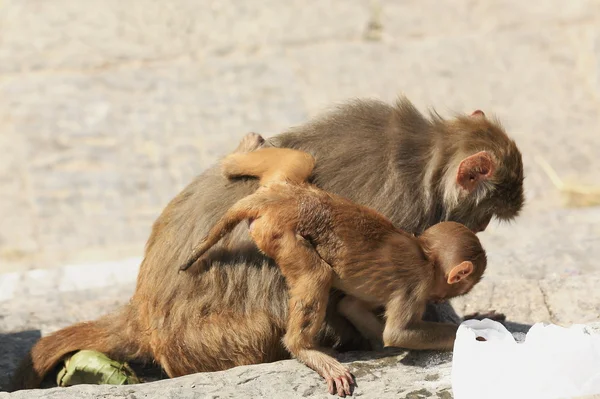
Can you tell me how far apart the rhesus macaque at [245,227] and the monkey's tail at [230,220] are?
6.3 inches

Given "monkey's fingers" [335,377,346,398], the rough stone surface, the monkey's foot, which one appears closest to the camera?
"monkey's fingers" [335,377,346,398]

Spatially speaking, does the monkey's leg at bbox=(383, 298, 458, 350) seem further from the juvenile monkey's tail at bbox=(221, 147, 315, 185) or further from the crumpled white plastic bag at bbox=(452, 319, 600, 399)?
the juvenile monkey's tail at bbox=(221, 147, 315, 185)

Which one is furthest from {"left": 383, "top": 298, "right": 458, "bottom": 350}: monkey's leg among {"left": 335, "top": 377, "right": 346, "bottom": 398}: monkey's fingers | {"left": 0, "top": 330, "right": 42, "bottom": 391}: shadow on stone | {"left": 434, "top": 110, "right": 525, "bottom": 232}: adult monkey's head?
{"left": 0, "top": 330, "right": 42, "bottom": 391}: shadow on stone

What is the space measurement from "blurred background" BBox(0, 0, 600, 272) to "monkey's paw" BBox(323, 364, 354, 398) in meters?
3.92

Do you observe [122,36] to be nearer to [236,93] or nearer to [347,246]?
[236,93]

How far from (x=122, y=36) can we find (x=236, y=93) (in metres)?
1.53

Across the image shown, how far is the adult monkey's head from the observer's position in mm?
4773

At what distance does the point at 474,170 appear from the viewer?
15.6ft

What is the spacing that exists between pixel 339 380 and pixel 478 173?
1267 millimetres

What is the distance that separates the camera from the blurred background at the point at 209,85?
27.8 feet

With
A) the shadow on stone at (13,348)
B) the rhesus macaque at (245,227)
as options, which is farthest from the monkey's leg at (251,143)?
the shadow on stone at (13,348)

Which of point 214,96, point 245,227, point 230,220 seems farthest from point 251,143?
point 214,96

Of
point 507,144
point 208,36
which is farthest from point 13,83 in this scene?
point 507,144

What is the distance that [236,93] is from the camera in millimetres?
9734
